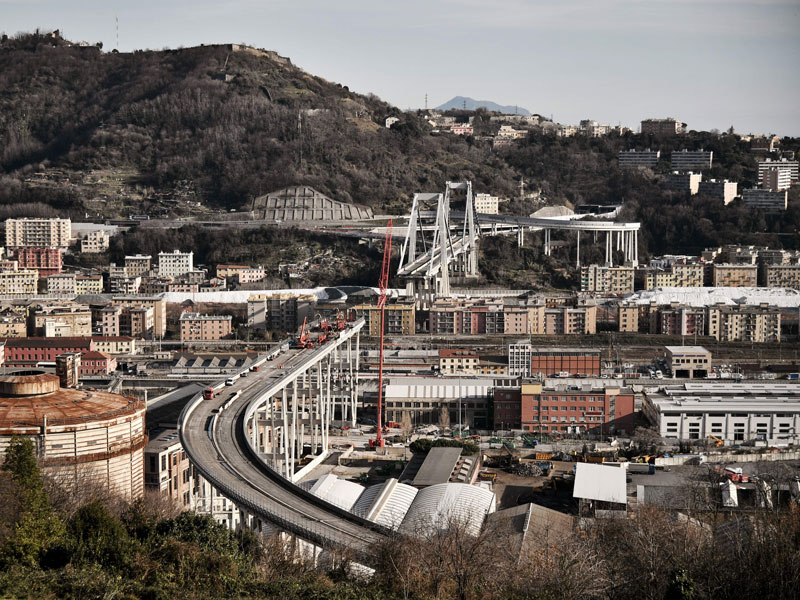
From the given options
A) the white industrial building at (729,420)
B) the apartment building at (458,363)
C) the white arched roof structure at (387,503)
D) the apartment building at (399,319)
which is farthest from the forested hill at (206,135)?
the white arched roof structure at (387,503)

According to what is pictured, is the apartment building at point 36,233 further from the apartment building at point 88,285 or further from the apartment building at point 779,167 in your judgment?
the apartment building at point 779,167

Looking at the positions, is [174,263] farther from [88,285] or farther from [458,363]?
[458,363]

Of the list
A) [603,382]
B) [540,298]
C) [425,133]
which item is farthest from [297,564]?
[425,133]

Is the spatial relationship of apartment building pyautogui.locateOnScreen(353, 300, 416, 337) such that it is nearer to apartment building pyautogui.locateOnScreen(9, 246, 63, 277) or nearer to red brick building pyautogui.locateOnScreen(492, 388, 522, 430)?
red brick building pyautogui.locateOnScreen(492, 388, 522, 430)

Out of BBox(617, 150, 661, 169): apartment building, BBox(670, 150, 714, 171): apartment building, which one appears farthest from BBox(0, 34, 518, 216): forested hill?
BBox(670, 150, 714, 171): apartment building

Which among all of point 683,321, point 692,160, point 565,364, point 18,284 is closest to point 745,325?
point 683,321

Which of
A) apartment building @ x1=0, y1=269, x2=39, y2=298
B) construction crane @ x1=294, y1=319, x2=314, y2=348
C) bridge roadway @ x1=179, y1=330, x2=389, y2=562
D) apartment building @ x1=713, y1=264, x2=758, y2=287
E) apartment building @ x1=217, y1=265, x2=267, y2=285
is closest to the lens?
bridge roadway @ x1=179, y1=330, x2=389, y2=562
